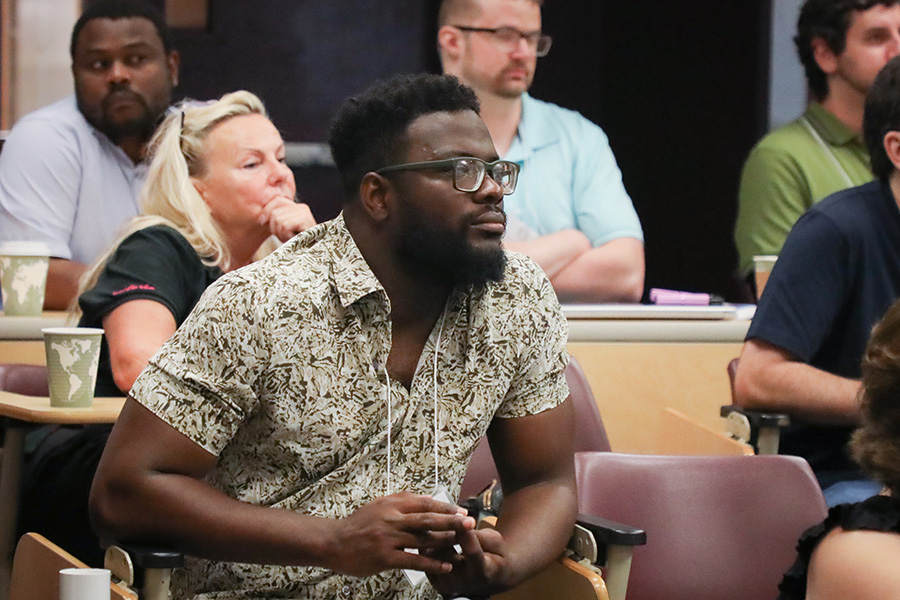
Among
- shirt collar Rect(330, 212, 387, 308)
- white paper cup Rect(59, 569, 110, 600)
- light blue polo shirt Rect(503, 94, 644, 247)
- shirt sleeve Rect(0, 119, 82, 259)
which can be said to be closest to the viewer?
white paper cup Rect(59, 569, 110, 600)

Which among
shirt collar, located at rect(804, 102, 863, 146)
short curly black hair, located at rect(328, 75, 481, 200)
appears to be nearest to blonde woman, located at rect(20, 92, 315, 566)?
short curly black hair, located at rect(328, 75, 481, 200)

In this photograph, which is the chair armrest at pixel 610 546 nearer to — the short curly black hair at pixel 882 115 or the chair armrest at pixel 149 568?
the chair armrest at pixel 149 568

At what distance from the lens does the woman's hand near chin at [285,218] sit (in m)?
2.63

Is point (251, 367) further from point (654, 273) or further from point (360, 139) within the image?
point (654, 273)

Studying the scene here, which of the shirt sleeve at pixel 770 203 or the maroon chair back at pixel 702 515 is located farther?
the shirt sleeve at pixel 770 203

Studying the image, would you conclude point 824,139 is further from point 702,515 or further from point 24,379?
point 24,379

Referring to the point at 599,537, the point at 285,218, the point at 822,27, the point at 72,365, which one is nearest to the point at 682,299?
the point at 285,218

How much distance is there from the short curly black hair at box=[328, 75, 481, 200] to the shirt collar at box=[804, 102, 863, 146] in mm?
2219

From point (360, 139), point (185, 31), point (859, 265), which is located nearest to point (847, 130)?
point (859, 265)

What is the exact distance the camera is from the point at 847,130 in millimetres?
3719

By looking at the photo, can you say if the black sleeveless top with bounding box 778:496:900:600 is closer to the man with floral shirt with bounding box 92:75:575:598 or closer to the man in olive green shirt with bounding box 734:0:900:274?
the man with floral shirt with bounding box 92:75:575:598

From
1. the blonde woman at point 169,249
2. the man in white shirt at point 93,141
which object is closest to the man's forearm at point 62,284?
the man in white shirt at point 93,141

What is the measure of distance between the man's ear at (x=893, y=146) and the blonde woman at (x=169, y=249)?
4.02 ft

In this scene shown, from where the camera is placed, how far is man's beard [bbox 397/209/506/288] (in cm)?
172
